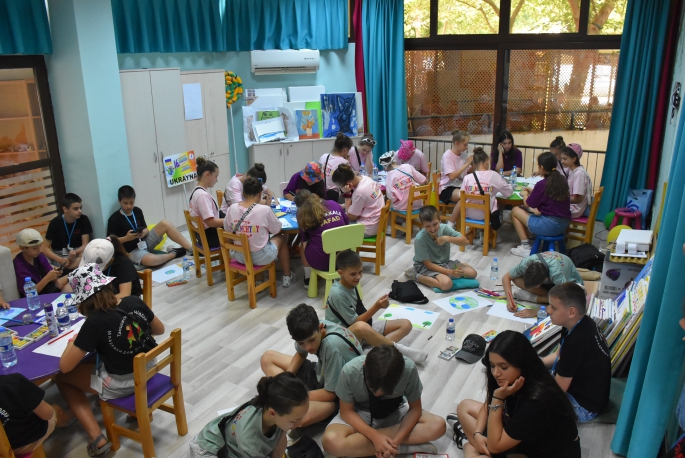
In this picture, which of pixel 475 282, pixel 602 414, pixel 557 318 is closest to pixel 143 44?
pixel 475 282

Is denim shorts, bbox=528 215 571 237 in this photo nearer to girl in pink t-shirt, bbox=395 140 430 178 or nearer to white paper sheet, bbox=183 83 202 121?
girl in pink t-shirt, bbox=395 140 430 178

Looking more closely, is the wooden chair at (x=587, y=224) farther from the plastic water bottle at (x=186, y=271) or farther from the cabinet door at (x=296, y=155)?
the plastic water bottle at (x=186, y=271)

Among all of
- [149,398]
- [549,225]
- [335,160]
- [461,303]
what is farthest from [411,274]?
[149,398]

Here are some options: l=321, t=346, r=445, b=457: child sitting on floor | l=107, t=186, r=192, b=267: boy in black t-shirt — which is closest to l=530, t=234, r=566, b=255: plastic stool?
l=321, t=346, r=445, b=457: child sitting on floor

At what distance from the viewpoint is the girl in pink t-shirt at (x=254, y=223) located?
4.90 meters

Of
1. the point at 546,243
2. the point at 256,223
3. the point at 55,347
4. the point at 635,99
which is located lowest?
the point at 546,243

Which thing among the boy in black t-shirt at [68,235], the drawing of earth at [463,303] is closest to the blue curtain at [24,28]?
the boy in black t-shirt at [68,235]

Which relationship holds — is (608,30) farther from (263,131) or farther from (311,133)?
(263,131)

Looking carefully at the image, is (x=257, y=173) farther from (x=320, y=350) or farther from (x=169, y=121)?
(x=320, y=350)

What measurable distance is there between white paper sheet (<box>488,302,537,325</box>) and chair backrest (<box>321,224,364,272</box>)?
4.20 feet

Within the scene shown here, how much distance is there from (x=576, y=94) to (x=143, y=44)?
18.6 feet

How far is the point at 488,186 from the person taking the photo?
6031 mm

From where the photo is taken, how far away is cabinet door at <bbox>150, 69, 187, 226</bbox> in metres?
6.41

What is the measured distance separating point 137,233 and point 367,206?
2.37 meters
